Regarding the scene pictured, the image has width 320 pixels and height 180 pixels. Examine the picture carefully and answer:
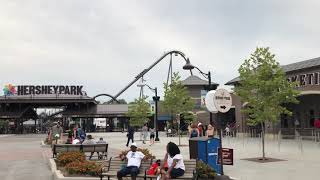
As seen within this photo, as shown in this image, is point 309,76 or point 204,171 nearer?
point 204,171

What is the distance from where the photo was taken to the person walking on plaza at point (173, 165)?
38.7ft

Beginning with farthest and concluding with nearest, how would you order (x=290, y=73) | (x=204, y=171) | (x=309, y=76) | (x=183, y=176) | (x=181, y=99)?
(x=290, y=73) → (x=309, y=76) → (x=181, y=99) → (x=204, y=171) → (x=183, y=176)

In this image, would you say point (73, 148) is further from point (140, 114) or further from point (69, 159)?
point (140, 114)

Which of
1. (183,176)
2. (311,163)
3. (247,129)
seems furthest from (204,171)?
(247,129)

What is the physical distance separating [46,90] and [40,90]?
1.08 metres

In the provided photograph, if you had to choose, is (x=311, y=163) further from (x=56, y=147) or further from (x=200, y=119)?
(x=200, y=119)

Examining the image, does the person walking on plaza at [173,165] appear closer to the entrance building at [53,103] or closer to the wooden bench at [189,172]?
the wooden bench at [189,172]

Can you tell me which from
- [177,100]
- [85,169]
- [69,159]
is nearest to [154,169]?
[85,169]

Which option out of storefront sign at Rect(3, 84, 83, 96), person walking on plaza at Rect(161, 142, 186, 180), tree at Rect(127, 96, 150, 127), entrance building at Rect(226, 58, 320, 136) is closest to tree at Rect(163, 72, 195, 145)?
entrance building at Rect(226, 58, 320, 136)

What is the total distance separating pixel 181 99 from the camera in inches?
1475

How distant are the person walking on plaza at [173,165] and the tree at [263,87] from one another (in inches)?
436

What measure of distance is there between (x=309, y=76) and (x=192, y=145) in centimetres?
2851

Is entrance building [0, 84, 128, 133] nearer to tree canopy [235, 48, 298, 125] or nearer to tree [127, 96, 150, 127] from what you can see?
tree [127, 96, 150, 127]

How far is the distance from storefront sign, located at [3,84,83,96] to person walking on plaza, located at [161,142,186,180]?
249 feet
